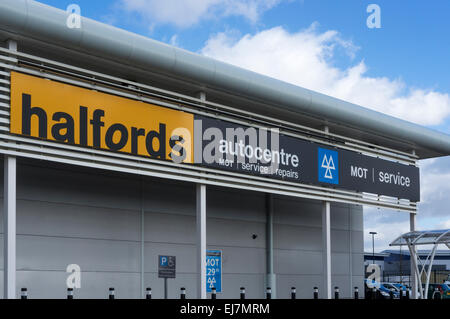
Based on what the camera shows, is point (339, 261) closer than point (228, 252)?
No

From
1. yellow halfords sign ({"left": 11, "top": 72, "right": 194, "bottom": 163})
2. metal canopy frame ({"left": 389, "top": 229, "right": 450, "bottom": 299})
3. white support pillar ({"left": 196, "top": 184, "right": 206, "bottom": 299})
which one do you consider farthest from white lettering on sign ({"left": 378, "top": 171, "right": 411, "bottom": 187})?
yellow halfords sign ({"left": 11, "top": 72, "right": 194, "bottom": 163})

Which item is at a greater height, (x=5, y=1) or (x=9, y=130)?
(x=5, y=1)

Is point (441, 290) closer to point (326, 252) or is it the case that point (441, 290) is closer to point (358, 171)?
point (358, 171)

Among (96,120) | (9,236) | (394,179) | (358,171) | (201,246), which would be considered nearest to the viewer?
(9,236)

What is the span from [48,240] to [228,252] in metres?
6.70

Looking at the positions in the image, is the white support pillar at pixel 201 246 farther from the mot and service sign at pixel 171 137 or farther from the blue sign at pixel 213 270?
the blue sign at pixel 213 270

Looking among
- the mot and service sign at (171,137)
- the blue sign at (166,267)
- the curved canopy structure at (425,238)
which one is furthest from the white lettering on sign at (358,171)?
the blue sign at (166,267)

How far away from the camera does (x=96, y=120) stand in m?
16.7

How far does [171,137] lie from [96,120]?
238 cm

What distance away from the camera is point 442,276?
2805 inches

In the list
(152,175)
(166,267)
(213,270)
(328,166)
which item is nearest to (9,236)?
(152,175)

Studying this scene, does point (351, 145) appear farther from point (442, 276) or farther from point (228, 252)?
point (442, 276)

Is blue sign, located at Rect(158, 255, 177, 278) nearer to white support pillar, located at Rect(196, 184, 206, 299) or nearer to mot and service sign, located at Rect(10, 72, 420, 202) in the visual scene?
white support pillar, located at Rect(196, 184, 206, 299)
